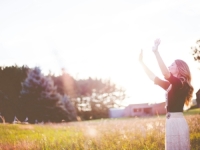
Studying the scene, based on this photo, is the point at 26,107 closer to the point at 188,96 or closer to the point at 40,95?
the point at 40,95

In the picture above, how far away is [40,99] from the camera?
35094mm

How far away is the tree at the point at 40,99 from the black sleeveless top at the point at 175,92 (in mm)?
32284

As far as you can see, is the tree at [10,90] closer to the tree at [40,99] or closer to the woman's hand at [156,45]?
the tree at [40,99]

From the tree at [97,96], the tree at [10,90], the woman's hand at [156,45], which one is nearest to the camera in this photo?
the woman's hand at [156,45]

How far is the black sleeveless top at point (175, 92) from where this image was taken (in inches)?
144

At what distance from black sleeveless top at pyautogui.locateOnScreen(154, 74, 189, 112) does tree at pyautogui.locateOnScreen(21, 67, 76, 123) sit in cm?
3228

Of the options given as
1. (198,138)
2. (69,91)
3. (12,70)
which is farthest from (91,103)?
(198,138)

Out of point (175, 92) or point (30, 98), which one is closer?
point (175, 92)

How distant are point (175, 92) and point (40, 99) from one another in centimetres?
3284

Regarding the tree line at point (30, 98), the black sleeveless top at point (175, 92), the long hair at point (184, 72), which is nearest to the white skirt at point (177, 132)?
the black sleeveless top at point (175, 92)

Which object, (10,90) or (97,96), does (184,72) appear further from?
(97,96)

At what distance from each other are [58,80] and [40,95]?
70.5 feet

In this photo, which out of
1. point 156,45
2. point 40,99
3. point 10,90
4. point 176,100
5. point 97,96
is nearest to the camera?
point 156,45

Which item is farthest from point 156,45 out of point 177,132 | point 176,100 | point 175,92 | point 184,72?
point 177,132
